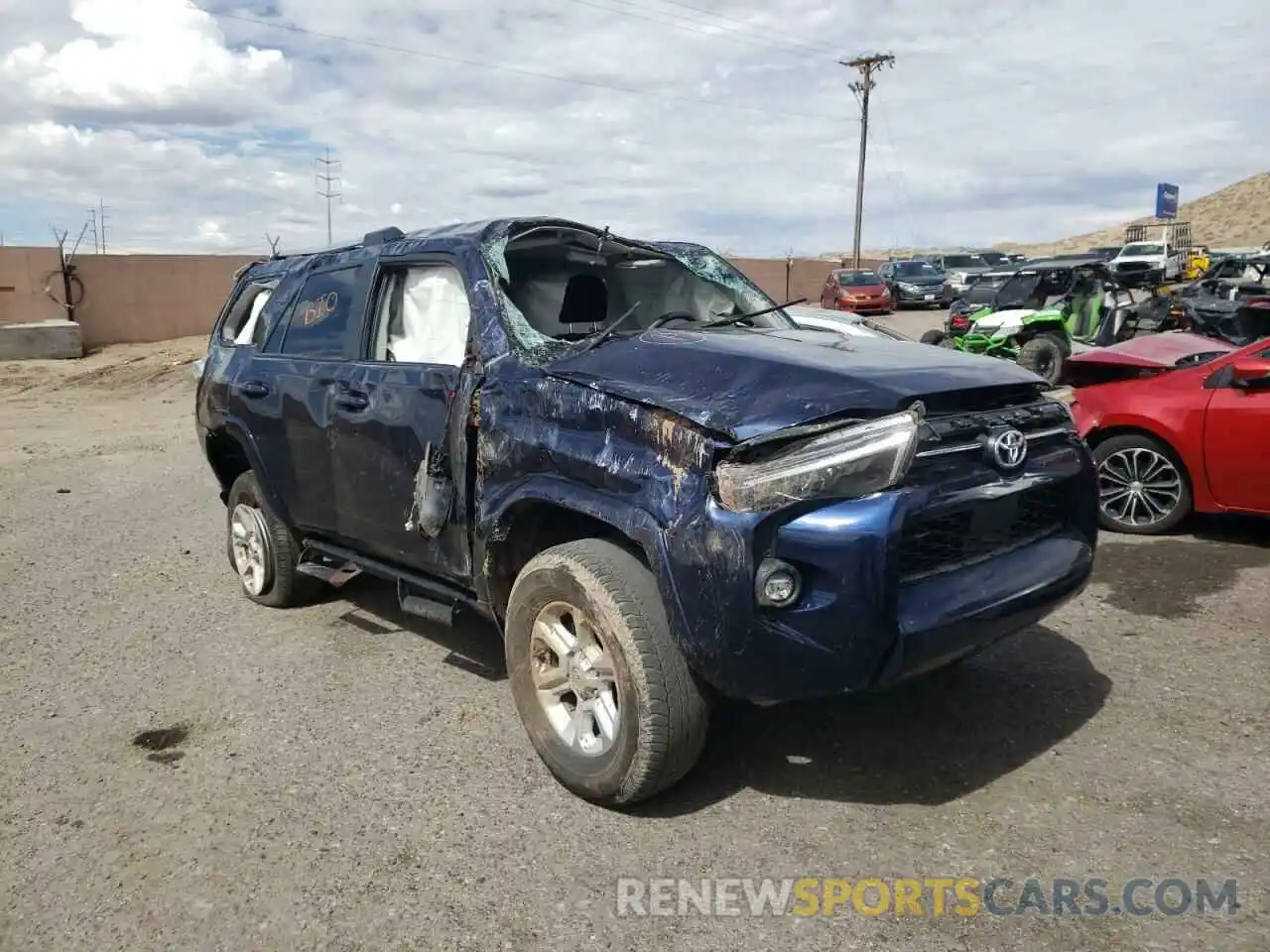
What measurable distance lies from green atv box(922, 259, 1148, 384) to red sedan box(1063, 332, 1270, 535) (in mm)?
7563

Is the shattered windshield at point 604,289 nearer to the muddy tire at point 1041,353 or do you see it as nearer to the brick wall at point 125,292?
the muddy tire at point 1041,353

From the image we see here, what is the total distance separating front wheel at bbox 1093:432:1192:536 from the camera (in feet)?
20.9

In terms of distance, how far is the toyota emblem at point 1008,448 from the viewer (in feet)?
10.6

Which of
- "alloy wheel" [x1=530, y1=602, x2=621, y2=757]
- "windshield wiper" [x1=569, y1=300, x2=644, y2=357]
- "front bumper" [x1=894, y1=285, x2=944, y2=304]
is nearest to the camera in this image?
"alloy wheel" [x1=530, y1=602, x2=621, y2=757]

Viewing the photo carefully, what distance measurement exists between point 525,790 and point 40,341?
21689 millimetres

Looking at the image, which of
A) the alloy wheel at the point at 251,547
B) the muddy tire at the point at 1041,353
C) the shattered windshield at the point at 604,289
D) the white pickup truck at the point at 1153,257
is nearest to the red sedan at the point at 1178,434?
the shattered windshield at the point at 604,289

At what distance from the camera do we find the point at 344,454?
4555 mm

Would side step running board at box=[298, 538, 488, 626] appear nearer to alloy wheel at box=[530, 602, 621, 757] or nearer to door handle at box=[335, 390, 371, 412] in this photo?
alloy wheel at box=[530, 602, 621, 757]

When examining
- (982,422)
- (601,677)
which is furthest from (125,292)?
(982,422)

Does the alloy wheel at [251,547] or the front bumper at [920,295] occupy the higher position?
the front bumper at [920,295]

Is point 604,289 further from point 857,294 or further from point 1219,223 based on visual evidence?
point 1219,223

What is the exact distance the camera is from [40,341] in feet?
69.7

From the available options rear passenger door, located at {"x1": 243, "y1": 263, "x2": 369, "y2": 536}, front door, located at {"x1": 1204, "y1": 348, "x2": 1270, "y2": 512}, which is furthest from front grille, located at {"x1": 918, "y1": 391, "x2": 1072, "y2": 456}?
front door, located at {"x1": 1204, "y1": 348, "x2": 1270, "y2": 512}

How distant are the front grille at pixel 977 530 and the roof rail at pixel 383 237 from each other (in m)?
2.81
